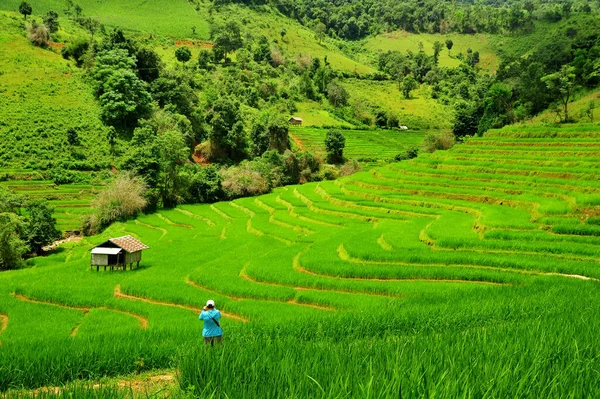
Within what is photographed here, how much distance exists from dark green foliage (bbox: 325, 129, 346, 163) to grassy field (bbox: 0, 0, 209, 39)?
59445mm

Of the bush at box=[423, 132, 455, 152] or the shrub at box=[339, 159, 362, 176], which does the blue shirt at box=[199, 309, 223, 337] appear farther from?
the bush at box=[423, 132, 455, 152]

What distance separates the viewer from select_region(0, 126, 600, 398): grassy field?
16.2ft

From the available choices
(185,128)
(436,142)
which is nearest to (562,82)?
(436,142)

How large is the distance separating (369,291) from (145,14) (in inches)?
4735

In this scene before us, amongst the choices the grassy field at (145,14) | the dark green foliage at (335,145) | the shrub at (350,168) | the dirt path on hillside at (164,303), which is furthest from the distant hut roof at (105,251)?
the grassy field at (145,14)

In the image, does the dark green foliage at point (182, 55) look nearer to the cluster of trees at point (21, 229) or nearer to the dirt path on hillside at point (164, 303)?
the cluster of trees at point (21, 229)

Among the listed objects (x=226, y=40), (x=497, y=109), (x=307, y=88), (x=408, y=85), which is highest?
(x=226, y=40)

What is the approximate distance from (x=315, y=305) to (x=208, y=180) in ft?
134

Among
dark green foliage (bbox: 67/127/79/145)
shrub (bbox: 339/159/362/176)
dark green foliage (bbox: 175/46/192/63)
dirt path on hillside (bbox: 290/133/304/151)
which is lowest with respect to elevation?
shrub (bbox: 339/159/362/176)

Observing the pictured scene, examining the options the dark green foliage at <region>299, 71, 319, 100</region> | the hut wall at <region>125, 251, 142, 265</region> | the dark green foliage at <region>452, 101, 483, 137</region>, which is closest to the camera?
the hut wall at <region>125, 251, 142, 265</region>

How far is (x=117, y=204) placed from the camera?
4462 cm

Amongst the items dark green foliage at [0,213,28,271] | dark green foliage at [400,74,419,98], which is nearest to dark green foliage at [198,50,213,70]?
dark green foliage at [400,74,419,98]

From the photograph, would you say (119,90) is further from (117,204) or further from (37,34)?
(117,204)

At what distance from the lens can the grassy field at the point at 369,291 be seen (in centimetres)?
495
